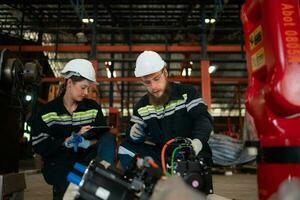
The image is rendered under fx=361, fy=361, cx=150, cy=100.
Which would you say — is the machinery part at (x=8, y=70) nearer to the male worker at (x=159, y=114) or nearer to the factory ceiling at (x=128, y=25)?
the male worker at (x=159, y=114)

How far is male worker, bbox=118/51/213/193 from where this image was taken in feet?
6.82

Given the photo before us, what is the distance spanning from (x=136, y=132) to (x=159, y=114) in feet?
0.60

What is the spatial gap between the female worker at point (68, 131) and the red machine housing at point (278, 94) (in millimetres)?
977

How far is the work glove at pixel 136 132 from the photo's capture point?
2240mm

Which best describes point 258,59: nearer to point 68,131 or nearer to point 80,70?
point 80,70

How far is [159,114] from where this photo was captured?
2266 millimetres

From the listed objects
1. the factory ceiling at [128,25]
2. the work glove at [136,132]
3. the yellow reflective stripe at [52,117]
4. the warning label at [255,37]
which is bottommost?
the work glove at [136,132]

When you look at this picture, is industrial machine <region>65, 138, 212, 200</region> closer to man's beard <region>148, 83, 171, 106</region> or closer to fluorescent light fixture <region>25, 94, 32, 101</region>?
man's beard <region>148, 83, 171, 106</region>

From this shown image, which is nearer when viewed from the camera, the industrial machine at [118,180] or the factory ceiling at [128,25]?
the industrial machine at [118,180]

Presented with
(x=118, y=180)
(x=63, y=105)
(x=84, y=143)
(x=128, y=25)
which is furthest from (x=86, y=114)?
(x=128, y=25)

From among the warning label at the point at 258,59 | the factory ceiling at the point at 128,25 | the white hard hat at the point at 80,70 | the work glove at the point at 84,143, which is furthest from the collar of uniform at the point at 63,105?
the factory ceiling at the point at 128,25

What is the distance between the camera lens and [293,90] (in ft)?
4.29

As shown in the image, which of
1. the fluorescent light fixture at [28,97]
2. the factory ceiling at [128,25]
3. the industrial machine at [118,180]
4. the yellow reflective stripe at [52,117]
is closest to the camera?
the industrial machine at [118,180]

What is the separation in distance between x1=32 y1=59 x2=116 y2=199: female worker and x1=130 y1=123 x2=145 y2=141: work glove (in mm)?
193
